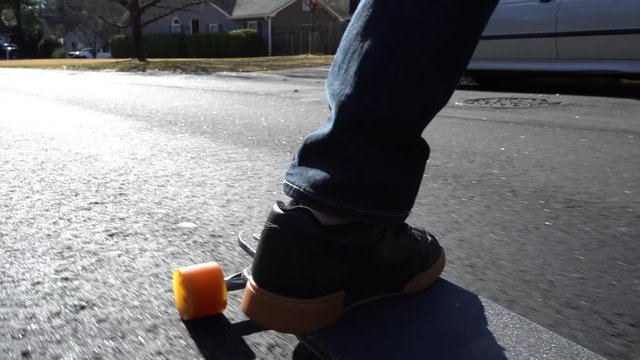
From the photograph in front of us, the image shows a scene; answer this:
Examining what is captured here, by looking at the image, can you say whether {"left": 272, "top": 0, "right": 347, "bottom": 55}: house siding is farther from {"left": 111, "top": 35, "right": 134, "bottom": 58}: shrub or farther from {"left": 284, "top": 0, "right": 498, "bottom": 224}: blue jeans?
{"left": 284, "top": 0, "right": 498, "bottom": 224}: blue jeans

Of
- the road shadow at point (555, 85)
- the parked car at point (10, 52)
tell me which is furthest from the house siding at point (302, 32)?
the parked car at point (10, 52)

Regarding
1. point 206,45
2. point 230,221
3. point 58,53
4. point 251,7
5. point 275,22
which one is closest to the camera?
point 230,221

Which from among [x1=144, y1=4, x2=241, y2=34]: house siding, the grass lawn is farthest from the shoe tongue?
[x1=144, y1=4, x2=241, y2=34]: house siding

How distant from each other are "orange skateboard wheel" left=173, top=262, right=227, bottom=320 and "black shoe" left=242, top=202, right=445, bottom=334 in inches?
4.0

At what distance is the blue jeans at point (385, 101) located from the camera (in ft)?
3.88

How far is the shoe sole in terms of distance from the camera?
1.14 m

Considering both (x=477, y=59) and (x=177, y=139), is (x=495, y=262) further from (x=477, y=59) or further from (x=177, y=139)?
(x=477, y=59)

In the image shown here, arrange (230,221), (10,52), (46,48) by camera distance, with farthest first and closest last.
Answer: (46,48), (10,52), (230,221)

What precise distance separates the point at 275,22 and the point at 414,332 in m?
44.2

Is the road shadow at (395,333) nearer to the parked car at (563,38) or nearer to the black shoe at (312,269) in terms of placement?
the black shoe at (312,269)

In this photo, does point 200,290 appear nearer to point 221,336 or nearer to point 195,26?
point 221,336

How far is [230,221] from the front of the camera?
209cm

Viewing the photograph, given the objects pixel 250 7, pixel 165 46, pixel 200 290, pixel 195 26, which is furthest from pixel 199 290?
pixel 195 26

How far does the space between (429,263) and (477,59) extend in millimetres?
7432
